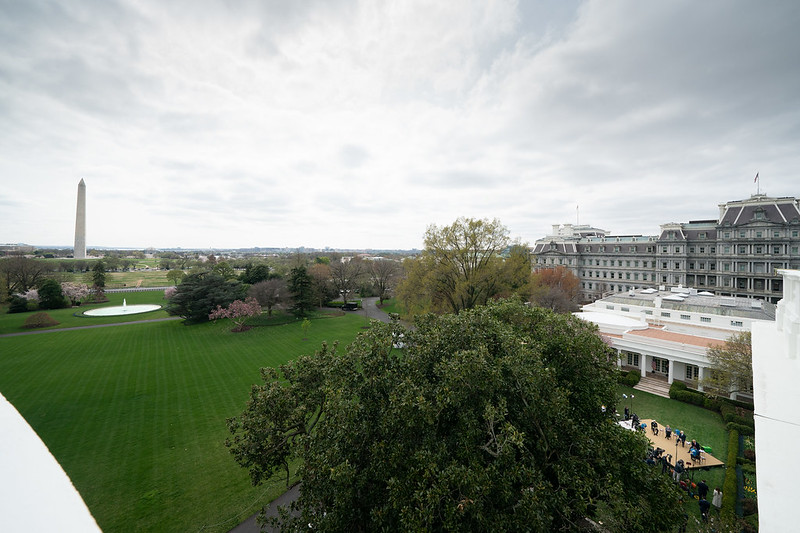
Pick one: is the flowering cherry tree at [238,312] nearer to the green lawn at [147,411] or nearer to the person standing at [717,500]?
the green lawn at [147,411]

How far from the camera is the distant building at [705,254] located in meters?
46.6

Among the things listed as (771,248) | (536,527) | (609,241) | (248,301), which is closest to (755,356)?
(536,527)

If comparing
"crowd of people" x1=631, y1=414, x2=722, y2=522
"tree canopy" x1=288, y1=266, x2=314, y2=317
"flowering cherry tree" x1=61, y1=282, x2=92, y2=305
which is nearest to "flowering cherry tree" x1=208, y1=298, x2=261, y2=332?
"tree canopy" x1=288, y1=266, x2=314, y2=317

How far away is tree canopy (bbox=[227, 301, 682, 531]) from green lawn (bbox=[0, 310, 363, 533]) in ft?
18.9

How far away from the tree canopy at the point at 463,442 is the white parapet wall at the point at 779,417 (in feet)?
8.21

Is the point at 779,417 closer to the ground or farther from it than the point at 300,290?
farther from it

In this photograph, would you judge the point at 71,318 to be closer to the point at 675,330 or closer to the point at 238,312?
the point at 238,312

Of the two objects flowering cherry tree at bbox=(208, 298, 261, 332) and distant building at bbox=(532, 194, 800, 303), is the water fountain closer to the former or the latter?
flowering cherry tree at bbox=(208, 298, 261, 332)

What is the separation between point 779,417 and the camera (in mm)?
7020

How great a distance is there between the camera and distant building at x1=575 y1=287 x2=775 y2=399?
25.9 metres

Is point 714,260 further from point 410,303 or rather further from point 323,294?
point 323,294

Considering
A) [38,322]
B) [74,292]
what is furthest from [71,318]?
[74,292]

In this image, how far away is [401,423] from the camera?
8758 mm

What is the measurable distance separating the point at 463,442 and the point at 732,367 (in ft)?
76.1
